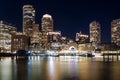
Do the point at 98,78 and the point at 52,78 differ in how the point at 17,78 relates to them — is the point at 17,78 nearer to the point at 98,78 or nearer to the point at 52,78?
the point at 52,78

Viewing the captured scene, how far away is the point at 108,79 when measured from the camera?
48.9m

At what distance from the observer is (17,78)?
5097cm

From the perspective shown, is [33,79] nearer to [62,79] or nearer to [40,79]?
[40,79]

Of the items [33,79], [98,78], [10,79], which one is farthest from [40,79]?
[98,78]

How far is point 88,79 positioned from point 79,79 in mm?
1300

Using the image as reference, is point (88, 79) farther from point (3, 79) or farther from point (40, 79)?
point (3, 79)

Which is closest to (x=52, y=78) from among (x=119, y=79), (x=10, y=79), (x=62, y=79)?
(x=62, y=79)

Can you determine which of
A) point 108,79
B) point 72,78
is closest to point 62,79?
point 72,78

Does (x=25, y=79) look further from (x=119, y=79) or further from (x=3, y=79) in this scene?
(x=119, y=79)

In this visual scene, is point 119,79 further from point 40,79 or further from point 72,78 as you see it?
point 40,79

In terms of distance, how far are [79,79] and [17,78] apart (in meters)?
9.06

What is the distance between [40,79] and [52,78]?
2461 millimetres

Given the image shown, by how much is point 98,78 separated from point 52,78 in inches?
265

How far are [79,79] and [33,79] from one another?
259 inches
